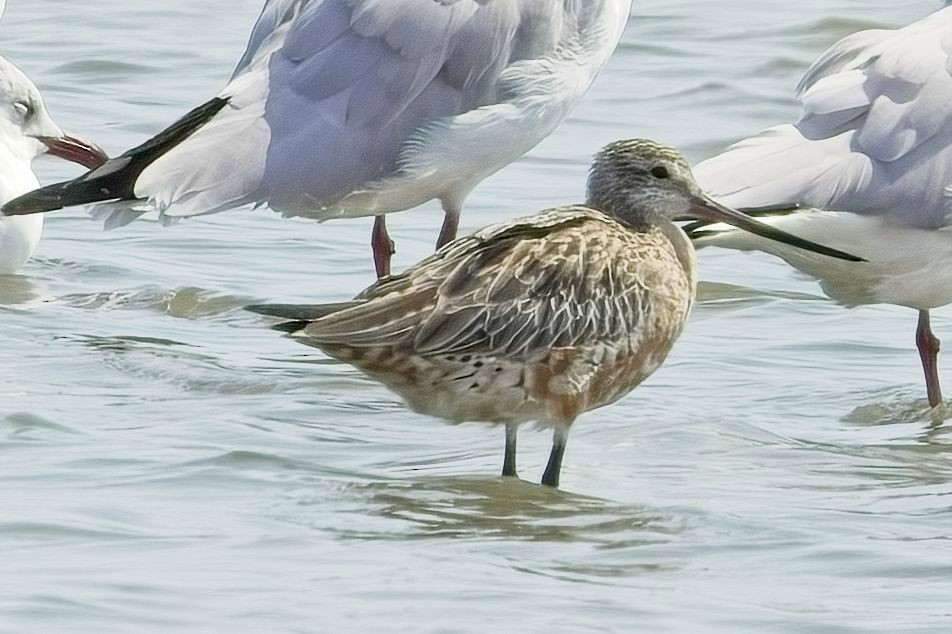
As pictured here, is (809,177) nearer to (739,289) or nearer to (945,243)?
(945,243)

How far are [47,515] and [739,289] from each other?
4.14 meters

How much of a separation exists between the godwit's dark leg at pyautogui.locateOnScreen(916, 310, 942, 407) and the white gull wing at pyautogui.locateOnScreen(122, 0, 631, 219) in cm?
148

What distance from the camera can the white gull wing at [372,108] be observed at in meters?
7.89

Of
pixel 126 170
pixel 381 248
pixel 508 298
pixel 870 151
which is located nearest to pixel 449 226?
pixel 381 248

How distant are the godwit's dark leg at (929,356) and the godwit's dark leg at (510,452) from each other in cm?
192

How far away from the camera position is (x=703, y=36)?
14.6m

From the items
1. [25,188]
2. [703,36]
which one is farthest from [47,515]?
[703,36]

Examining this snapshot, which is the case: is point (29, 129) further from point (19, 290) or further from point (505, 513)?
point (505, 513)

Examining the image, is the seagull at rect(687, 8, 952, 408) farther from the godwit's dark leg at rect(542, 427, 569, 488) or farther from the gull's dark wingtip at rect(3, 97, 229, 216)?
the gull's dark wingtip at rect(3, 97, 229, 216)

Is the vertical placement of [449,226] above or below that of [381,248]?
above

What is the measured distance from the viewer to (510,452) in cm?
645

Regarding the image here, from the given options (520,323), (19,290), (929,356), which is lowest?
(19,290)

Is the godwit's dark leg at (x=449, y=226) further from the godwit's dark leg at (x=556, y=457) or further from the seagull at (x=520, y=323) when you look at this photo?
the godwit's dark leg at (x=556, y=457)

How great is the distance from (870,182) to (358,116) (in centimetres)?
174
